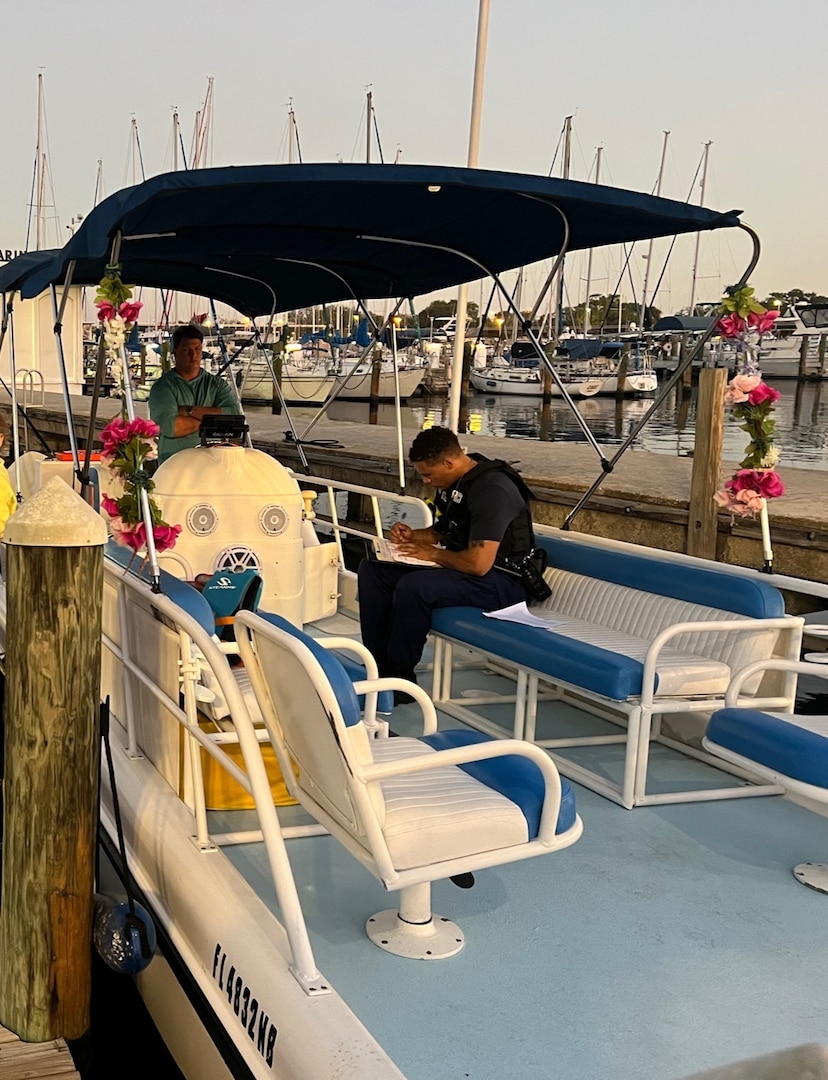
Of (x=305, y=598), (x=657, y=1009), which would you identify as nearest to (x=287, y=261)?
(x=305, y=598)

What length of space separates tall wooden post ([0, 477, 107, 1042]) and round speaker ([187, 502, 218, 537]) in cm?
260

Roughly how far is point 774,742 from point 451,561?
204 centimetres

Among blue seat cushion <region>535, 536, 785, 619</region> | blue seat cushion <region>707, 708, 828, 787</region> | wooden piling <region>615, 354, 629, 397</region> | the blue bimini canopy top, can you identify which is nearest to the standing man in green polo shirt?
the blue bimini canopy top

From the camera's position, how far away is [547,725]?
15.6 feet

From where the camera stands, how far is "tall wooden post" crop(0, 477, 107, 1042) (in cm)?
258

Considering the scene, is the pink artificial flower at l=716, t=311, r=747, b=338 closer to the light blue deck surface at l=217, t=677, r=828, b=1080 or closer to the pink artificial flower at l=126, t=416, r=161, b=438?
the light blue deck surface at l=217, t=677, r=828, b=1080

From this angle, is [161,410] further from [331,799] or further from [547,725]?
[331,799]

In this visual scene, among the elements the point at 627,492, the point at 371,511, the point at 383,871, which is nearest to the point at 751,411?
the point at 383,871

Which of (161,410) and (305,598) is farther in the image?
(161,410)

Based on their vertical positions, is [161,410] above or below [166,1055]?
above

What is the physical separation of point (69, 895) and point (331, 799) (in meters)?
0.74

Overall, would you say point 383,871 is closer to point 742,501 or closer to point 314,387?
point 742,501

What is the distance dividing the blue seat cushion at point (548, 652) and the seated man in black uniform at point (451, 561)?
11 cm

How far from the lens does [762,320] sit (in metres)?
4.70
